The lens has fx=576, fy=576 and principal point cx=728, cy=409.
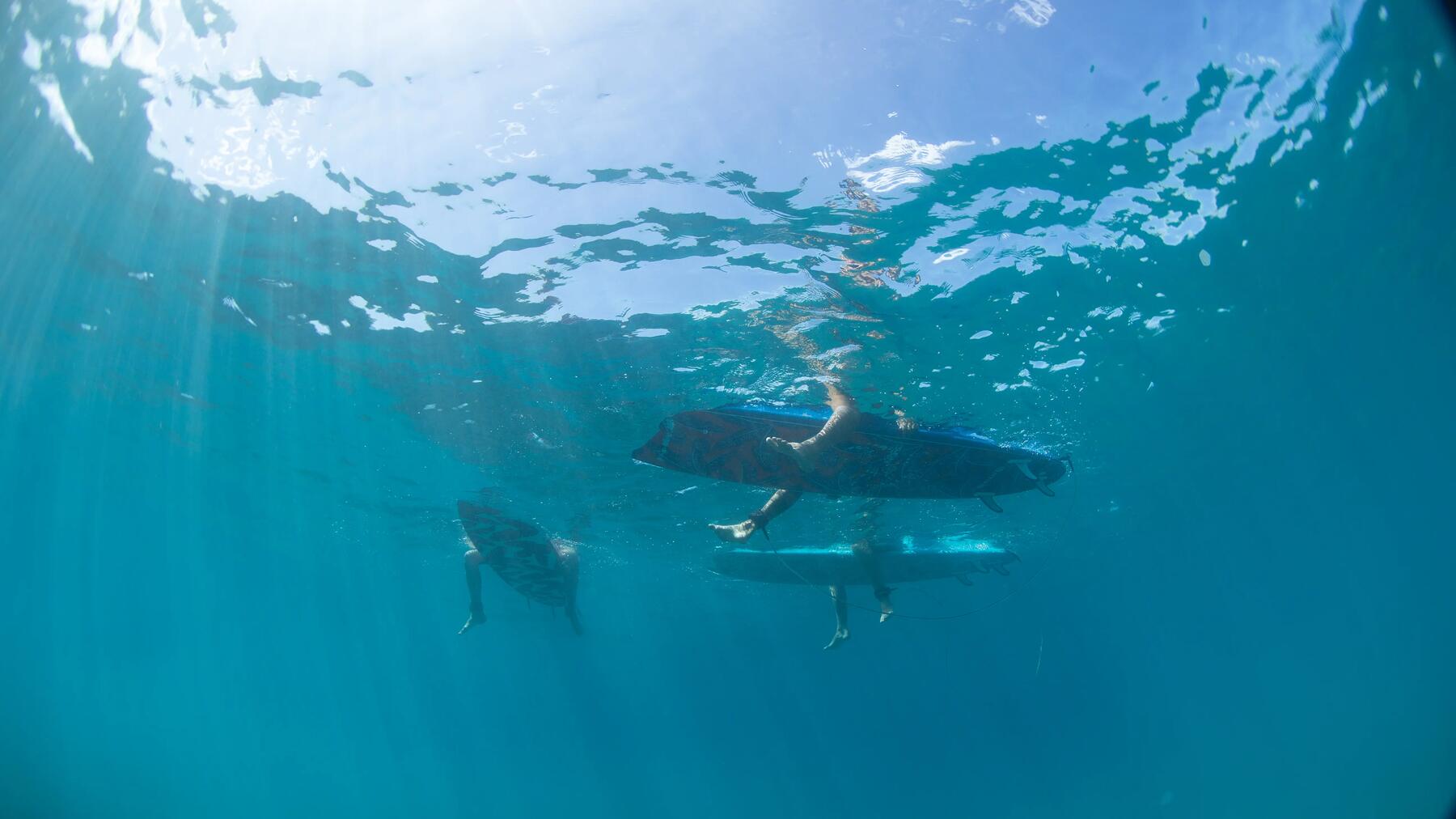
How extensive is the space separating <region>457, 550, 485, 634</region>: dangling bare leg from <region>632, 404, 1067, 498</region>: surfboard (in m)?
8.66

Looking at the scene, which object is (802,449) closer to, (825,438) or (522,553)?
(825,438)

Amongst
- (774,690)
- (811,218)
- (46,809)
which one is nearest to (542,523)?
(811,218)

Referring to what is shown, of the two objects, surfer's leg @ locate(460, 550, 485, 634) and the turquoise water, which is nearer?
the turquoise water

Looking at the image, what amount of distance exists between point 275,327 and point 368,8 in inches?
382

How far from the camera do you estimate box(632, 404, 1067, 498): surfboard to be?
9422 millimetres

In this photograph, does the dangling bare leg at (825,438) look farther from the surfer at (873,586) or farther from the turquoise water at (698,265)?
the surfer at (873,586)

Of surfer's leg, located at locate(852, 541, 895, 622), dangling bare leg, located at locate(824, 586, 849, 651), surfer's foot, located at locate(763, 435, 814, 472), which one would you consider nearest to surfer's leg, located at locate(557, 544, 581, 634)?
dangling bare leg, located at locate(824, 586, 849, 651)

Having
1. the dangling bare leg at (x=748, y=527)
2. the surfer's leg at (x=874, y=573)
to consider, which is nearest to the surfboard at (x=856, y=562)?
the surfer's leg at (x=874, y=573)

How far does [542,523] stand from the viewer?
23641 millimetres

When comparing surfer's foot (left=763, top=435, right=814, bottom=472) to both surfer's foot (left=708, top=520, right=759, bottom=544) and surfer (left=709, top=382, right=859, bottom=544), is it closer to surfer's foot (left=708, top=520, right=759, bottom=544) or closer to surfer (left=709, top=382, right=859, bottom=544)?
surfer (left=709, top=382, right=859, bottom=544)

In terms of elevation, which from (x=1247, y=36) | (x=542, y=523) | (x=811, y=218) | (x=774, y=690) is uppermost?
(x=1247, y=36)

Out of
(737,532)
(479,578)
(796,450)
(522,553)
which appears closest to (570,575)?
(522,553)

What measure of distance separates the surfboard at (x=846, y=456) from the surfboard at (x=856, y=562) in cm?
575

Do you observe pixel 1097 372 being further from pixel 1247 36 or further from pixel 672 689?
pixel 672 689
